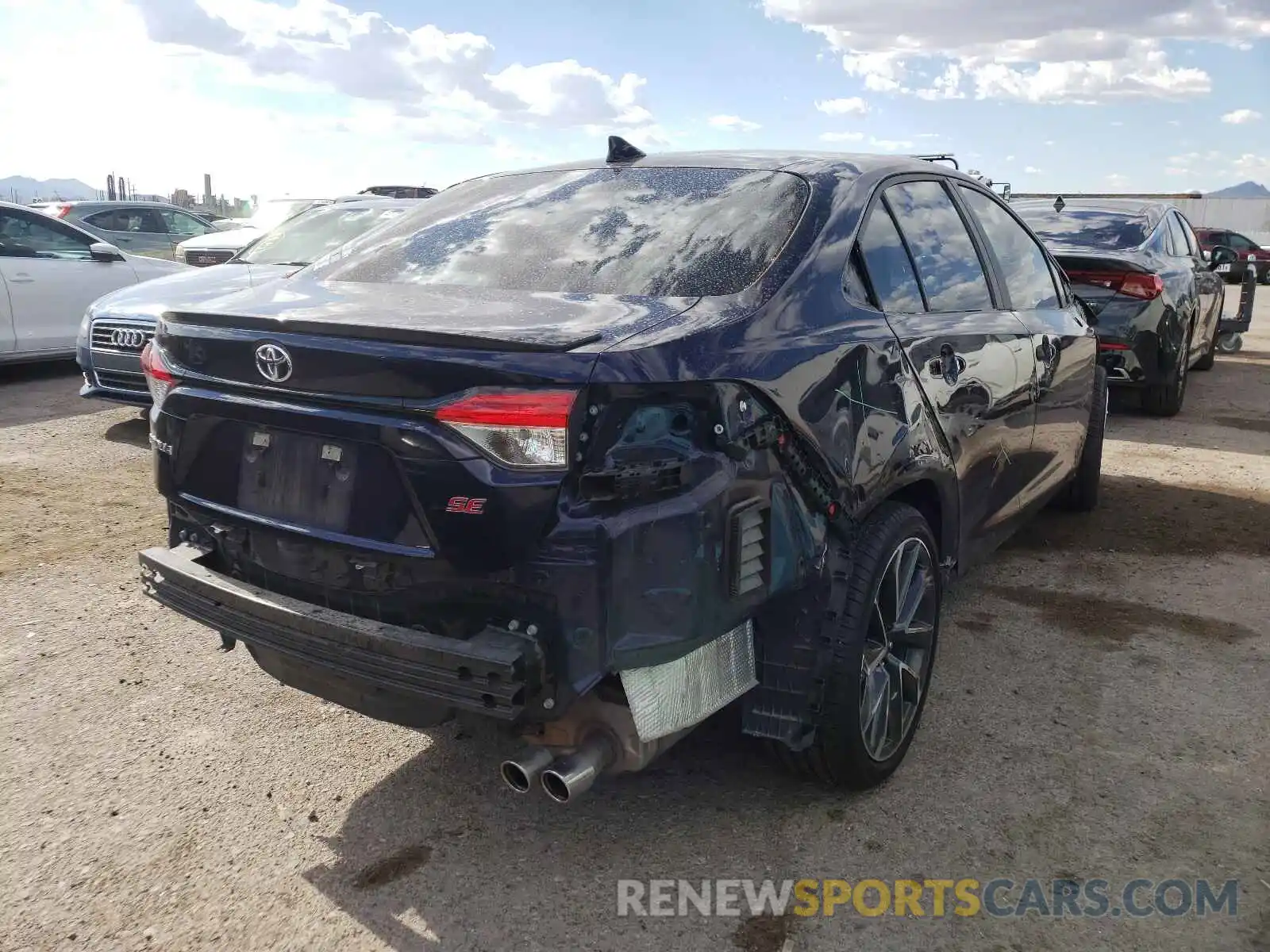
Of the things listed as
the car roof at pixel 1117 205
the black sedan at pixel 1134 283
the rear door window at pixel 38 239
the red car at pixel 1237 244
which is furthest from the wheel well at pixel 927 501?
the red car at pixel 1237 244

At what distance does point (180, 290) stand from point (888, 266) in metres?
5.59

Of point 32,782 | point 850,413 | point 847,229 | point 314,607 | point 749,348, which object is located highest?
point 847,229

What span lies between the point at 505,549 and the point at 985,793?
166cm

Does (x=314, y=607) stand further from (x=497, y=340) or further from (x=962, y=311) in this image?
(x=962, y=311)

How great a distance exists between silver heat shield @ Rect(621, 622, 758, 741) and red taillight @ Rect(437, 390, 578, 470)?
0.51 meters

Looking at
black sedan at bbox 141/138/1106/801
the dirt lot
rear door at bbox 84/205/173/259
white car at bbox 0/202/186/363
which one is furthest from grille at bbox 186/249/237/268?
black sedan at bbox 141/138/1106/801

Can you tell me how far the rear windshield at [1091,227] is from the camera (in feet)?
27.5

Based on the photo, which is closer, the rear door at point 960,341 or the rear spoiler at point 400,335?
the rear spoiler at point 400,335

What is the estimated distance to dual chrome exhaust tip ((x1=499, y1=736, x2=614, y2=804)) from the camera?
2.35m

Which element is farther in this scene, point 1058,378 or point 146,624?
point 1058,378

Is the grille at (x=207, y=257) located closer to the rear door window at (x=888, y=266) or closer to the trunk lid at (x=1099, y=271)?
the trunk lid at (x=1099, y=271)

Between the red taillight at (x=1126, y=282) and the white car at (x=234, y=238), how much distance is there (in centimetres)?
653

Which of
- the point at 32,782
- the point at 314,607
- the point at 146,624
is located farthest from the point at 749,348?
the point at 146,624

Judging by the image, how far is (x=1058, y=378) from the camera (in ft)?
14.6
